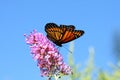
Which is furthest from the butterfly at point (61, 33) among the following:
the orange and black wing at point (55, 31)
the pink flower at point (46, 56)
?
the pink flower at point (46, 56)

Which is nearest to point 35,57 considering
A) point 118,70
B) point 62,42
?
point 62,42

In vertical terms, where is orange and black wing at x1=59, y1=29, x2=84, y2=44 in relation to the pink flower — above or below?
above

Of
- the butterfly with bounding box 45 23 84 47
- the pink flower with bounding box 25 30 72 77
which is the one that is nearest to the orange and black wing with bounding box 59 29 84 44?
the butterfly with bounding box 45 23 84 47

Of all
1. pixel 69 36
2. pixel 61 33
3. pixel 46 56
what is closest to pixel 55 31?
pixel 61 33

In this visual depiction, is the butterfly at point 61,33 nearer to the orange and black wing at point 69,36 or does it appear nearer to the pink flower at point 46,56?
the orange and black wing at point 69,36

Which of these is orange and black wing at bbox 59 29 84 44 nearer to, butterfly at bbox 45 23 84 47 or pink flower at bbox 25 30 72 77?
butterfly at bbox 45 23 84 47

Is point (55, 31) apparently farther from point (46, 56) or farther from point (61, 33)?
point (46, 56)
